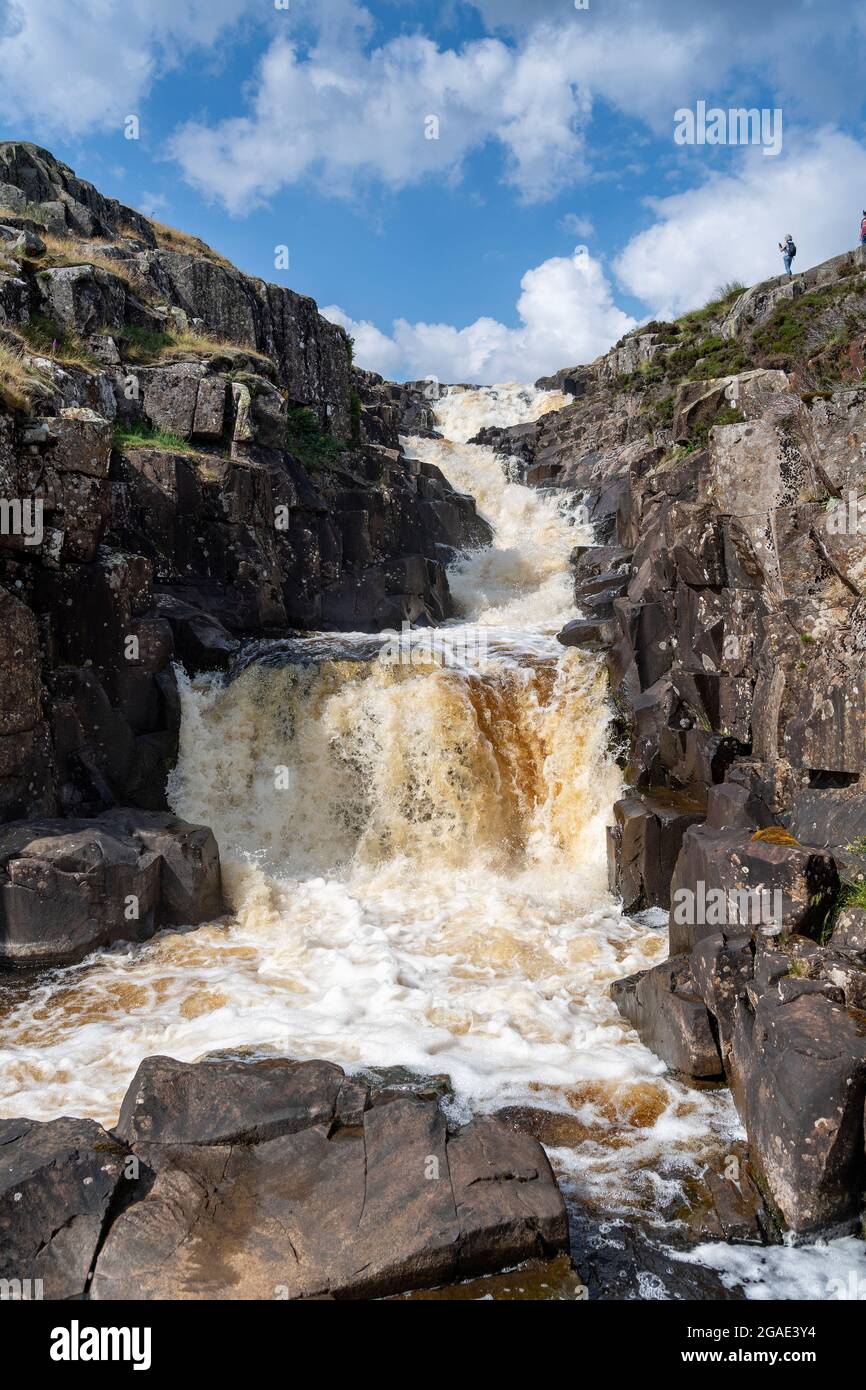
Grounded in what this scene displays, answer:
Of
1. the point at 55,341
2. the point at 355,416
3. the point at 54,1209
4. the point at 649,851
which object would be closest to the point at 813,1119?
the point at 54,1209

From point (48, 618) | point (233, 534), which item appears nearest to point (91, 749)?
point (48, 618)

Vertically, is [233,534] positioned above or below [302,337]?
below

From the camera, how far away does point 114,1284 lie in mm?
5281

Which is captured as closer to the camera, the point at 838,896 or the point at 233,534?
the point at 838,896

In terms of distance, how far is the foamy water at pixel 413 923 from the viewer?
795 centimetres

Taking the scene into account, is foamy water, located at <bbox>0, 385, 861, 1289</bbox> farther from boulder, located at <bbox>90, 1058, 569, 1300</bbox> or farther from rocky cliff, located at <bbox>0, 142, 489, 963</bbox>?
rocky cliff, located at <bbox>0, 142, 489, 963</bbox>

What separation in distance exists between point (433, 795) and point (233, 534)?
29.7 feet

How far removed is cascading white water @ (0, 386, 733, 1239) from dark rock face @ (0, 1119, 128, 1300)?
1766 mm

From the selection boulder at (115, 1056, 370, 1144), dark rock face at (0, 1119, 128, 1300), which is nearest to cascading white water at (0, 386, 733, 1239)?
boulder at (115, 1056, 370, 1144)

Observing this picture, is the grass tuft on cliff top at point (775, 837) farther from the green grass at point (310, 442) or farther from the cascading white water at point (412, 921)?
the green grass at point (310, 442)

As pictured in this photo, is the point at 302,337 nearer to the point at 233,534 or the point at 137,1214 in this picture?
the point at 233,534

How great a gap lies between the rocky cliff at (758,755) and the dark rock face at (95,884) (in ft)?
21.8

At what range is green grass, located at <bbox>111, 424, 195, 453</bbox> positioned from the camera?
18.9 m

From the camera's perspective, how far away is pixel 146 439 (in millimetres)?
19688
